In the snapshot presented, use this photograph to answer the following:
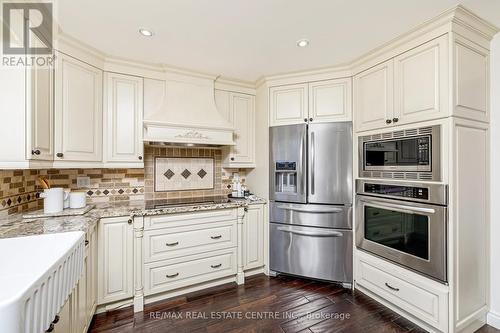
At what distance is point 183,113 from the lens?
2.51 meters

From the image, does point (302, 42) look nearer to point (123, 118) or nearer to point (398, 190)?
point (398, 190)

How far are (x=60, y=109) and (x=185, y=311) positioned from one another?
2110mm

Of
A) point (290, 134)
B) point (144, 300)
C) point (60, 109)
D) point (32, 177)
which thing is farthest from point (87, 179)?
point (290, 134)

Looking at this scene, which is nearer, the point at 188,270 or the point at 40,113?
the point at 40,113

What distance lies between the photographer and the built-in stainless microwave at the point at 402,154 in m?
1.73

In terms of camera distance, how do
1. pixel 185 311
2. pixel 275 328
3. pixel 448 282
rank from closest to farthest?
pixel 448 282 → pixel 275 328 → pixel 185 311

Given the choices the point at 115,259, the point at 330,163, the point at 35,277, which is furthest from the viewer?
the point at 330,163

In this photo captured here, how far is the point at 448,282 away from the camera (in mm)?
1644

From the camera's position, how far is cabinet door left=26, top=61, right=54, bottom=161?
1.47 meters

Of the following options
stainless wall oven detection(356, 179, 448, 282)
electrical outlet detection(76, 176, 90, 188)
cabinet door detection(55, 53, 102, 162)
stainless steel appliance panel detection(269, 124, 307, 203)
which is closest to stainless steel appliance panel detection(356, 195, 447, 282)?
stainless wall oven detection(356, 179, 448, 282)

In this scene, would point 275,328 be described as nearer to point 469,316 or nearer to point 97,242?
point 469,316

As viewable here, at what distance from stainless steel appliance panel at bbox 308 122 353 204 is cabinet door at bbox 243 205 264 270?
665 millimetres

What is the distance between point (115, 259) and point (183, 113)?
1587 millimetres

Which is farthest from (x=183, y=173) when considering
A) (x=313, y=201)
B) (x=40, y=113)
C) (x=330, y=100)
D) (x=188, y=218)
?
(x=330, y=100)
